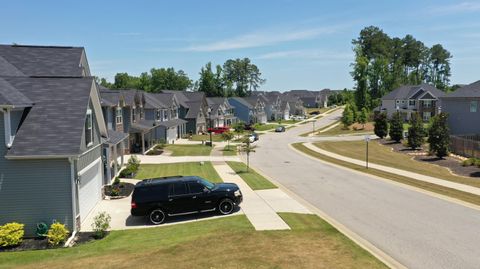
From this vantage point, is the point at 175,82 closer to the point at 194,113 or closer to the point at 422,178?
the point at 194,113

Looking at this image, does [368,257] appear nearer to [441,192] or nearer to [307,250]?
[307,250]

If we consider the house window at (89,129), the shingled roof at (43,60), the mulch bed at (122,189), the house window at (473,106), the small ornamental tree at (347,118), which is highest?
the shingled roof at (43,60)

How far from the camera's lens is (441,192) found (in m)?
21.8

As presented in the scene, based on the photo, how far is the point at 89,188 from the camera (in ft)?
61.9

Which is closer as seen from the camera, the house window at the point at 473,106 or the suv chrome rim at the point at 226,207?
the suv chrome rim at the point at 226,207

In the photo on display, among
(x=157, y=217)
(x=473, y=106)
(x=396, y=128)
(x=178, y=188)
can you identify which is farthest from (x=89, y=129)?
(x=473, y=106)

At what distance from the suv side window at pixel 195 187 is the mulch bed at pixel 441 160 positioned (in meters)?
21.5

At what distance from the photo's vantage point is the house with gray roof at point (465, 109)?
46.9m

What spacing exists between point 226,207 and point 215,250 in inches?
230

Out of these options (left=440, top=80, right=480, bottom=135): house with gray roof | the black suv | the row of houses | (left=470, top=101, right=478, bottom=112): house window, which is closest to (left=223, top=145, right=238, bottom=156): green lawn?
the row of houses

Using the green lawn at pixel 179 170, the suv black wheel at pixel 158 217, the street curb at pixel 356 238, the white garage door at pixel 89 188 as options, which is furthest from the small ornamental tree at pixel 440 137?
the white garage door at pixel 89 188

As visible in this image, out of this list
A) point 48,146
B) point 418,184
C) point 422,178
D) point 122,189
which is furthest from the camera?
point 422,178

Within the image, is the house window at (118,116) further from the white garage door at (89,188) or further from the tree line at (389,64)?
the tree line at (389,64)

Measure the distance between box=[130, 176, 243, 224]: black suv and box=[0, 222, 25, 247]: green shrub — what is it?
415 cm
